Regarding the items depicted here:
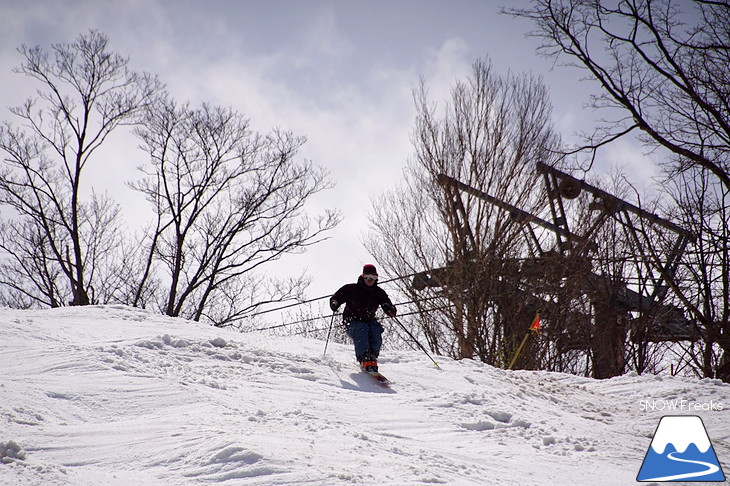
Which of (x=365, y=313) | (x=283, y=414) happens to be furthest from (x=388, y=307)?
(x=283, y=414)

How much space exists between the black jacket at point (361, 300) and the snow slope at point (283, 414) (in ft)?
2.42

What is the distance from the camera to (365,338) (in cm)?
768

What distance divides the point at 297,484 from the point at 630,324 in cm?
1092

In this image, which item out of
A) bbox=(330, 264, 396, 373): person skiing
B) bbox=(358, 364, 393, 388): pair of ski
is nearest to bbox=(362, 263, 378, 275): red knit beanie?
bbox=(330, 264, 396, 373): person skiing

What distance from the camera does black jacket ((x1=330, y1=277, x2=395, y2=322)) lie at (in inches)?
310

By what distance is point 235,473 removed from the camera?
338 cm

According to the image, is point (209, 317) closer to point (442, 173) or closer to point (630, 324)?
point (442, 173)

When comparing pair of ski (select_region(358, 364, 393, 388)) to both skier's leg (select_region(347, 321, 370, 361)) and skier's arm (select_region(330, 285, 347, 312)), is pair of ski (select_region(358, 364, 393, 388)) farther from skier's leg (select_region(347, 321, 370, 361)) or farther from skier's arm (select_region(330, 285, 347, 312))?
Answer: skier's arm (select_region(330, 285, 347, 312))

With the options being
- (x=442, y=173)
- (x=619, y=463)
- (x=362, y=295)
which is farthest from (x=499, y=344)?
(x=619, y=463)

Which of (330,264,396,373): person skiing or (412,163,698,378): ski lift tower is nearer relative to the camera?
(330,264,396,373): person skiing

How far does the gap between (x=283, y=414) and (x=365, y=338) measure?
2752 millimetres

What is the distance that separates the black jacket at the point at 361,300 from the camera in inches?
310

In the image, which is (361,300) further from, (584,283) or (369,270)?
(584,283)

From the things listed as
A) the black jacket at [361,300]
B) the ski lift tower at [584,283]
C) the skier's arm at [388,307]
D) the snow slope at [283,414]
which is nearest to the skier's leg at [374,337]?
the black jacket at [361,300]
